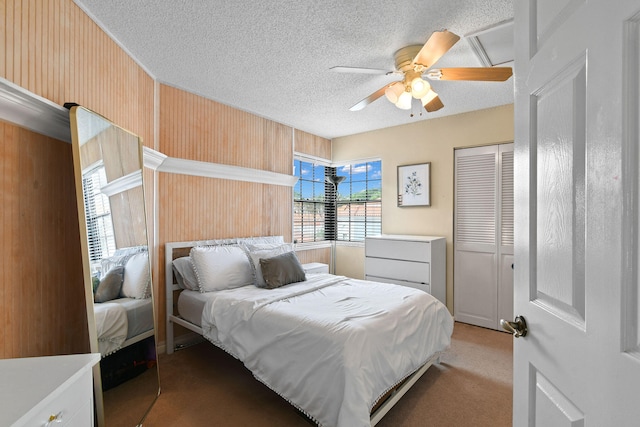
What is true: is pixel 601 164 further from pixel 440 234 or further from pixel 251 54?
pixel 440 234

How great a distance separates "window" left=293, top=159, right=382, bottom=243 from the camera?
470 cm

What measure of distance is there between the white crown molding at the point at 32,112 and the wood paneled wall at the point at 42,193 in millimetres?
45

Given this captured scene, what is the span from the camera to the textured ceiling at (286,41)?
188 centimetres

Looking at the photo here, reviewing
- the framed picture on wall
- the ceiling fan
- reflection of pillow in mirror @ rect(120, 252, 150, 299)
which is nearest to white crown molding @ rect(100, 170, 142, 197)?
reflection of pillow in mirror @ rect(120, 252, 150, 299)

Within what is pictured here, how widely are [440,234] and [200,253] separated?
9.77 feet

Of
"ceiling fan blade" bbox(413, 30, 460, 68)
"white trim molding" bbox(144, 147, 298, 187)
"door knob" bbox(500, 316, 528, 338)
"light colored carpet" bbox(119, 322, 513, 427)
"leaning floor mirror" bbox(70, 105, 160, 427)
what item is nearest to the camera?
"door knob" bbox(500, 316, 528, 338)

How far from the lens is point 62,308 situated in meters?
1.60

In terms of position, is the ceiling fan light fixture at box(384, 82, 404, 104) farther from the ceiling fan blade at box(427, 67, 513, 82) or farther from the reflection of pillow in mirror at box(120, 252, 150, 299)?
the reflection of pillow in mirror at box(120, 252, 150, 299)

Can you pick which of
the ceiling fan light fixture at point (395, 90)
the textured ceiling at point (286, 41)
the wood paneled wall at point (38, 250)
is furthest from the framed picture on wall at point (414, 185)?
the wood paneled wall at point (38, 250)

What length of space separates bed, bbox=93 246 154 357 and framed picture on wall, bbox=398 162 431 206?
330cm

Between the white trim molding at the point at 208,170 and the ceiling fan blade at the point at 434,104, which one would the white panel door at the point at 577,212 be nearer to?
the ceiling fan blade at the point at 434,104

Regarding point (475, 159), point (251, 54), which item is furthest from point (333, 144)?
point (251, 54)

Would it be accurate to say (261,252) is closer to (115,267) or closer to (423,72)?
(115,267)

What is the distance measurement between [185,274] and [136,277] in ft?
2.56
